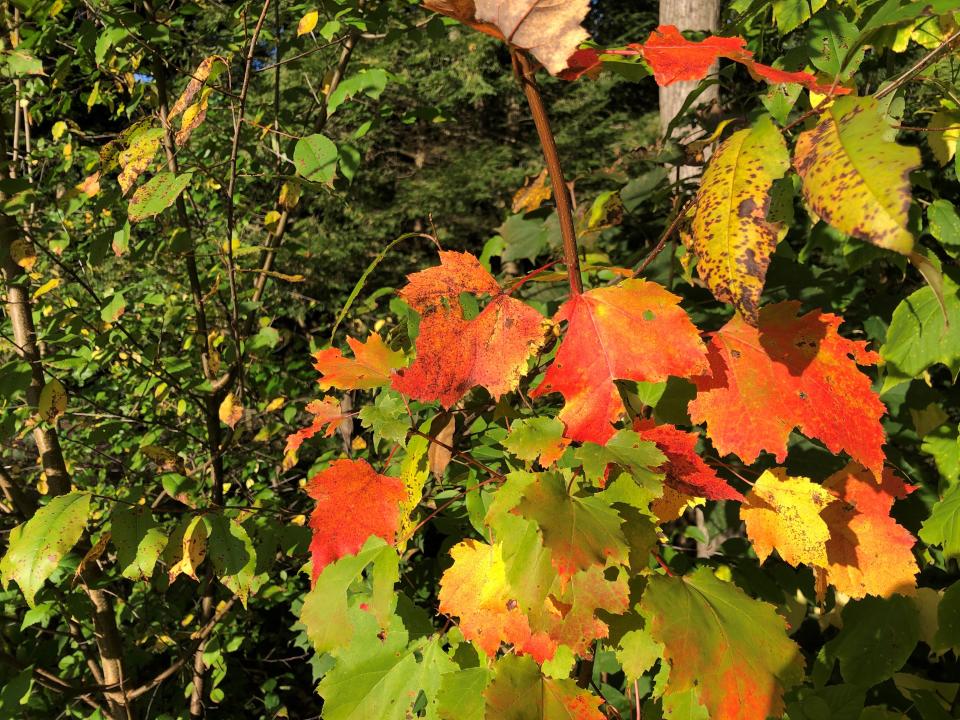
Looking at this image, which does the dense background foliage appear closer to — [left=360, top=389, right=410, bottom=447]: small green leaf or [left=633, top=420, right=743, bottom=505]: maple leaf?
[left=360, top=389, right=410, bottom=447]: small green leaf

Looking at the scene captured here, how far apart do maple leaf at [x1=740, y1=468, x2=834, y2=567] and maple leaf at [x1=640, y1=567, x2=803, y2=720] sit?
110 millimetres

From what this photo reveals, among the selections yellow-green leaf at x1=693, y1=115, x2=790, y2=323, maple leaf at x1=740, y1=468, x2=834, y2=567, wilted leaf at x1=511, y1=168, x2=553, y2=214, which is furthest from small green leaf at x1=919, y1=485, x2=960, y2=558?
wilted leaf at x1=511, y1=168, x2=553, y2=214

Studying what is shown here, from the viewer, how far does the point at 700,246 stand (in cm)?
64

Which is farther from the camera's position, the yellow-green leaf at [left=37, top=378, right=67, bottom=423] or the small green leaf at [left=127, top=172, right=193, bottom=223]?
the yellow-green leaf at [left=37, top=378, right=67, bottom=423]

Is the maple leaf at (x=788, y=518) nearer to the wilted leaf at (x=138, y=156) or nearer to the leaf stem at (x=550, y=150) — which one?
the leaf stem at (x=550, y=150)

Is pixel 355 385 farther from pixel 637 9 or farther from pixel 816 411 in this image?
pixel 637 9

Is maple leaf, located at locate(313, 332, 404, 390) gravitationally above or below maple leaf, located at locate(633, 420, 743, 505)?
above

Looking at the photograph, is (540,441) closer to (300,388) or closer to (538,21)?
(538,21)

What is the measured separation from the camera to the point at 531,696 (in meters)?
0.82

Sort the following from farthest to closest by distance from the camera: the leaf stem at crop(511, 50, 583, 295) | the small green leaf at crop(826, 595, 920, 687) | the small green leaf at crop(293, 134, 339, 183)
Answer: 1. the small green leaf at crop(293, 134, 339, 183)
2. the small green leaf at crop(826, 595, 920, 687)
3. the leaf stem at crop(511, 50, 583, 295)

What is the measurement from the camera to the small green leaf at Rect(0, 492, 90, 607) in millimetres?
1172

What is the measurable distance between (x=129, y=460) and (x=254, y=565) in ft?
4.24

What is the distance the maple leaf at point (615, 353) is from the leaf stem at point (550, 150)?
0.20 feet

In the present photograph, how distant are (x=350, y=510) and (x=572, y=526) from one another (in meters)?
0.35
